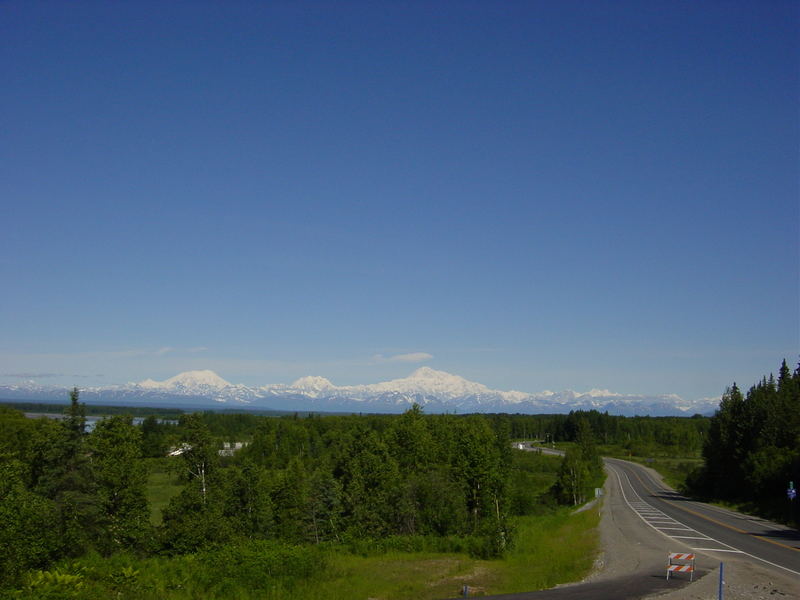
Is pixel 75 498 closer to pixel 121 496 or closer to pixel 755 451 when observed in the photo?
pixel 121 496

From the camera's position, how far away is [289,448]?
137500 mm

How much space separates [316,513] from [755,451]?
4929cm

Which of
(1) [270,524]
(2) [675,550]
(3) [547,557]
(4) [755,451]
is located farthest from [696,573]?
(4) [755,451]

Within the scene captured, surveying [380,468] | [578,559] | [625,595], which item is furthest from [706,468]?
[625,595]

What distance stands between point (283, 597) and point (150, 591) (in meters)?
5.25

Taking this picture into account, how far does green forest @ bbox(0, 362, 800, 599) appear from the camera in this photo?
1053 inches

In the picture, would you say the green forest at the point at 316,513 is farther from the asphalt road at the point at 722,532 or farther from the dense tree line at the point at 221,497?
the asphalt road at the point at 722,532

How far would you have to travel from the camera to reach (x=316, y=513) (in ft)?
199

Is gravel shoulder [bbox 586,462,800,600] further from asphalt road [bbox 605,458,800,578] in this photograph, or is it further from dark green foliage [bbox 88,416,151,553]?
dark green foliage [bbox 88,416,151,553]

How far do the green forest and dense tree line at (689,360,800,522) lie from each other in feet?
0.73

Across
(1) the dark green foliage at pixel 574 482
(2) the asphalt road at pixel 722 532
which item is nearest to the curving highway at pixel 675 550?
(2) the asphalt road at pixel 722 532

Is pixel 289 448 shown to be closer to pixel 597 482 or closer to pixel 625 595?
pixel 597 482

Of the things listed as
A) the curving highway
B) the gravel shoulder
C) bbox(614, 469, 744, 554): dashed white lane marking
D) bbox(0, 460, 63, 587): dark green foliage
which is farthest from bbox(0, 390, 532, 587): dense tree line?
bbox(614, 469, 744, 554): dashed white lane marking

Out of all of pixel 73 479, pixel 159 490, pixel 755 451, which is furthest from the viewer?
pixel 159 490
